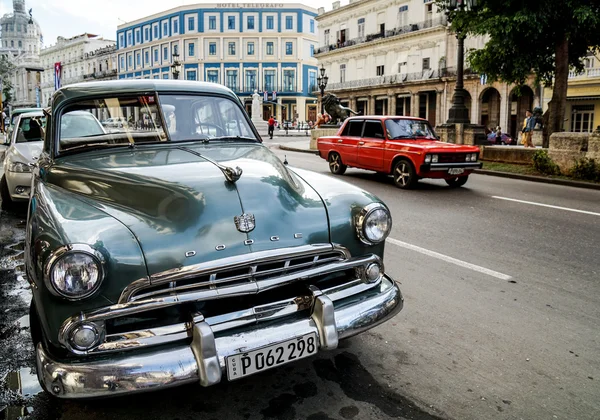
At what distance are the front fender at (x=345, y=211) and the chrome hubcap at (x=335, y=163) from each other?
10.1m

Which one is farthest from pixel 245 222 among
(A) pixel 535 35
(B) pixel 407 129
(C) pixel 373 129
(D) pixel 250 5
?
(D) pixel 250 5

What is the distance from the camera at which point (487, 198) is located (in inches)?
381

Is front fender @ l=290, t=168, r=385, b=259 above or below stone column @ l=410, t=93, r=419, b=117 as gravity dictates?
below

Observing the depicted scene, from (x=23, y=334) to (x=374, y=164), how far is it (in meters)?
9.17

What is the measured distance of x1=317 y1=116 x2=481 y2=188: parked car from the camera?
1062 centimetres

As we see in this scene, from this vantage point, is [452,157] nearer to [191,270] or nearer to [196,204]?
[196,204]

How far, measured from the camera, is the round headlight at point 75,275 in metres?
2.29

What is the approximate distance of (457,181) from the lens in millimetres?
11414

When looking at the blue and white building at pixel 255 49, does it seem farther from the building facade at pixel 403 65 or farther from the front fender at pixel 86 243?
the front fender at pixel 86 243

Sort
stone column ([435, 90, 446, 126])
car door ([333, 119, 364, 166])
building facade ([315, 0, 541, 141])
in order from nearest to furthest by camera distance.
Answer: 1. car door ([333, 119, 364, 166])
2. building facade ([315, 0, 541, 141])
3. stone column ([435, 90, 446, 126])

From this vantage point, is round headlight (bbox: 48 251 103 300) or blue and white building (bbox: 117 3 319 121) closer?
round headlight (bbox: 48 251 103 300)

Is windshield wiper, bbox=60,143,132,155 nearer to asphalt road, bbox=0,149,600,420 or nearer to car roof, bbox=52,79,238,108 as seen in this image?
car roof, bbox=52,79,238,108

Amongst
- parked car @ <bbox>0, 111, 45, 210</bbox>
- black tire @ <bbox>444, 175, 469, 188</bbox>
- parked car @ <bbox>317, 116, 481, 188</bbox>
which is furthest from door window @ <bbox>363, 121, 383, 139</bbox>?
parked car @ <bbox>0, 111, 45, 210</bbox>

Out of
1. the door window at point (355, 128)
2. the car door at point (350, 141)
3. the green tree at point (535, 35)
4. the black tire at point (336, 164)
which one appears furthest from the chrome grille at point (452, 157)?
the green tree at point (535, 35)
